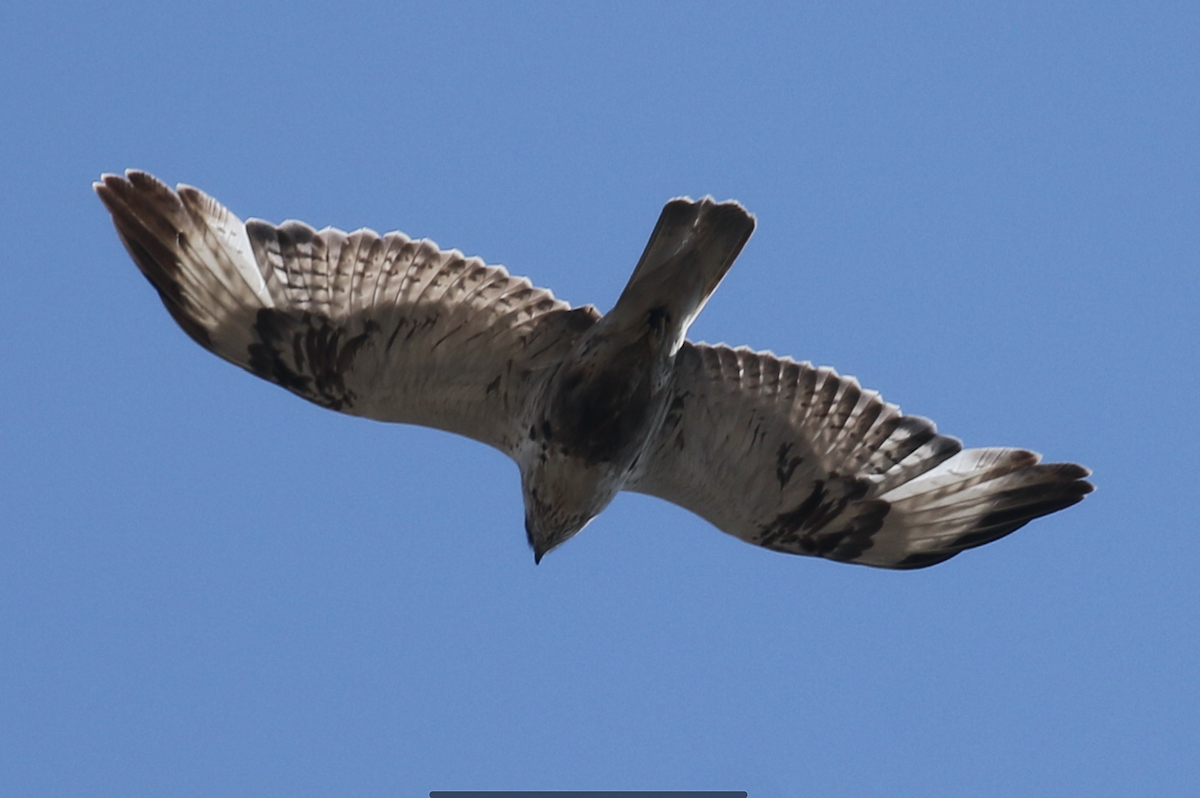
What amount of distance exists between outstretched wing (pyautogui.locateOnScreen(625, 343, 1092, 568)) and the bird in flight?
0.01m

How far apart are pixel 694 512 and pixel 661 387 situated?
1.00 metres

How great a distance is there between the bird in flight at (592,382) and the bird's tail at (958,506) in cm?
1

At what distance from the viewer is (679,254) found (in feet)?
28.8

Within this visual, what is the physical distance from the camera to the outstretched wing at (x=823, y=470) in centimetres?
931

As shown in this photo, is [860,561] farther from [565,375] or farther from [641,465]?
[565,375]

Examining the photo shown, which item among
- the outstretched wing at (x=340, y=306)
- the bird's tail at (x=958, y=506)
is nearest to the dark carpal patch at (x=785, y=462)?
the bird's tail at (x=958, y=506)

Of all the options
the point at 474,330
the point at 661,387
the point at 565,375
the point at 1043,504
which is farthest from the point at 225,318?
the point at 1043,504

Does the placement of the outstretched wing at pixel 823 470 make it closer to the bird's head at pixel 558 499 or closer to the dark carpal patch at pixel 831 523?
the dark carpal patch at pixel 831 523

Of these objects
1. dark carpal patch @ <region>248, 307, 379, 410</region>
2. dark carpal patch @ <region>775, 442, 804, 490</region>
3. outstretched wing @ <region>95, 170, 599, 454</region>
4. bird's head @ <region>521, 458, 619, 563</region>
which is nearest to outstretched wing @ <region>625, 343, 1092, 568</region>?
dark carpal patch @ <region>775, 442, 804, 490</region>

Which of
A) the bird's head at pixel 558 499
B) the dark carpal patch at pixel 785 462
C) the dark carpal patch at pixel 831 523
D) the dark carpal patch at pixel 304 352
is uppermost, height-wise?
the dark carpal patch at pixel 304 352

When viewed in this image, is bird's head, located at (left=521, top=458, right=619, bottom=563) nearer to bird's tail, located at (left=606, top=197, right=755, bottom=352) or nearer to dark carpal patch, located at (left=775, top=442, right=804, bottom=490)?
bird's tail, located at (left=606, top=197, right=755, bottom=352)

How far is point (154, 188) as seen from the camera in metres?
8.68

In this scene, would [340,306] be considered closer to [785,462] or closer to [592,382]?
[592,382]

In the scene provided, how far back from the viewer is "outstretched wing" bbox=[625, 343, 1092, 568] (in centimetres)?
931
